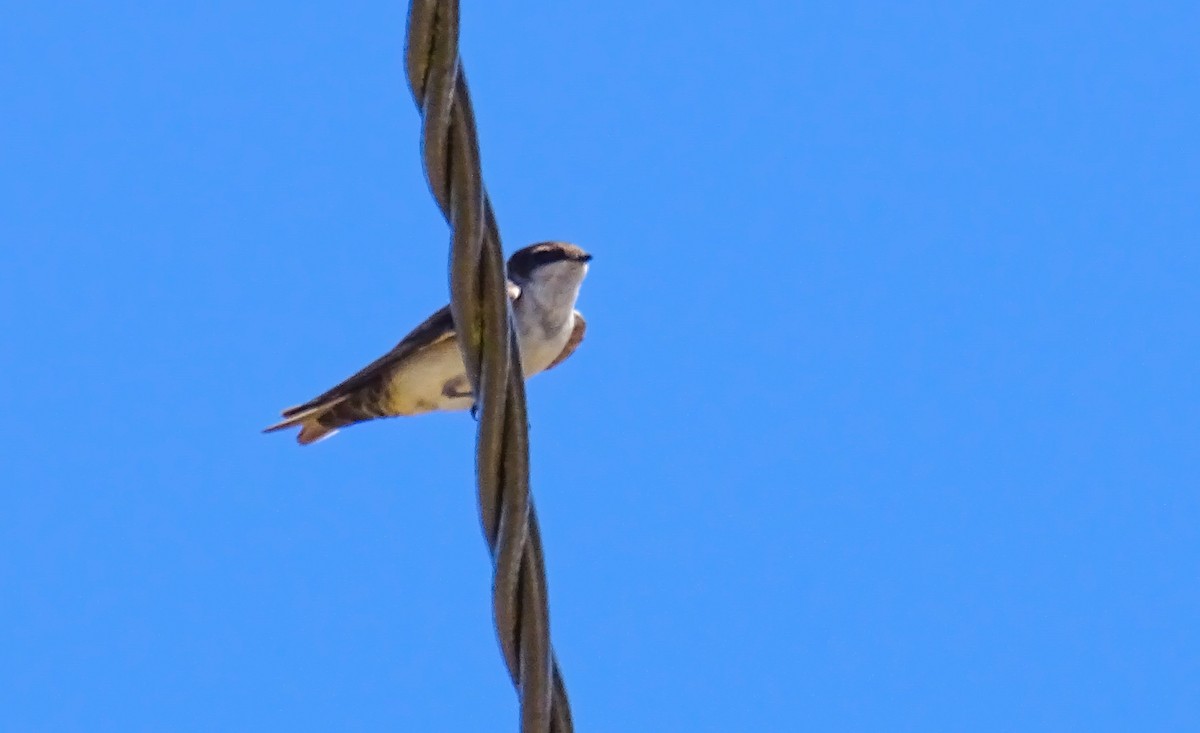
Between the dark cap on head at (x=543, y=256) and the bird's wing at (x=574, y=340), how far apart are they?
214mm

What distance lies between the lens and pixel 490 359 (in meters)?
2.14

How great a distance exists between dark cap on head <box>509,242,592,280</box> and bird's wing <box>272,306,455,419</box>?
0.33 metres

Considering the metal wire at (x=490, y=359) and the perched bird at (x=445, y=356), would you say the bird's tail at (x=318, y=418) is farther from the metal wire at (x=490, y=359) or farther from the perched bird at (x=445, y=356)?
the metal wire at (x=490, y=359)

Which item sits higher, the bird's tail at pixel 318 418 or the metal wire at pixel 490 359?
the bird's tail at pixel 318 418

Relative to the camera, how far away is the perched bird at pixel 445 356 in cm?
689

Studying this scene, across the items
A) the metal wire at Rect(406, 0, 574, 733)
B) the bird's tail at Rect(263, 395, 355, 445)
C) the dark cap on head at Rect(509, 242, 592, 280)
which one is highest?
the dark cap on head at Rect(509, 242, 592, 280)

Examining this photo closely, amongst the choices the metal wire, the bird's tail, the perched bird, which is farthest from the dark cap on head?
the metal wire

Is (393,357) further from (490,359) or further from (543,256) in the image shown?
(490,359)

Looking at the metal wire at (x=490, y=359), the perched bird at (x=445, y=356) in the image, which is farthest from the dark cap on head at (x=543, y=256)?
the metal wire at (x=490, y=359)

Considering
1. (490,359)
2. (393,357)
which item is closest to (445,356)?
(393,357)

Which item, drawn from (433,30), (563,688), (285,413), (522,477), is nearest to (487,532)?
(522,477)

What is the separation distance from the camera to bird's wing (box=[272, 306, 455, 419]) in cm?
688

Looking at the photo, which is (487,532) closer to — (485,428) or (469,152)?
(485,428)

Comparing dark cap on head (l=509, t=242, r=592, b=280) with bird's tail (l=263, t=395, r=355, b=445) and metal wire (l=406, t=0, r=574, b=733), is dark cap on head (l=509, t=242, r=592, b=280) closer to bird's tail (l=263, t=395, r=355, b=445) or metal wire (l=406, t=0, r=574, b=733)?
bird's tail (l=263, t=395, r=355, b=445)
